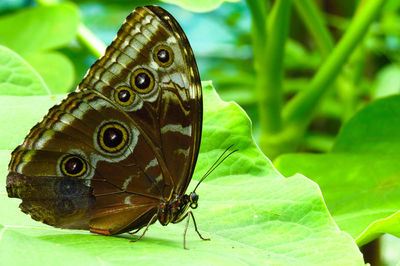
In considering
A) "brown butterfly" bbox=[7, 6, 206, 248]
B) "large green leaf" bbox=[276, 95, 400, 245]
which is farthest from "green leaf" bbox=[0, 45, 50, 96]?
"large green leaf" bbox=[276, 95, 400, 245]

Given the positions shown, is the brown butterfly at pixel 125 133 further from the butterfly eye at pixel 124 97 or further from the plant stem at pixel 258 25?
the plant stem at pixel 258 25

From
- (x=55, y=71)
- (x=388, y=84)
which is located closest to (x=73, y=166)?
(x=55, y=71)

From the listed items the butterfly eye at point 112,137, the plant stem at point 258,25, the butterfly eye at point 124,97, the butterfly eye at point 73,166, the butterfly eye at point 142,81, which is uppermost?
the plant stem at point 258,25

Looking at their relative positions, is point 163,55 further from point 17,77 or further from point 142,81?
point 17,77

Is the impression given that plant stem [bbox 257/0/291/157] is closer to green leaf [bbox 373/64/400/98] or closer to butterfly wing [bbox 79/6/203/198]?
butterfly wing [bbox 79/6/203/198]

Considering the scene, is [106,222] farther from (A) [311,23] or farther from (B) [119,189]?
(A) [311,23]

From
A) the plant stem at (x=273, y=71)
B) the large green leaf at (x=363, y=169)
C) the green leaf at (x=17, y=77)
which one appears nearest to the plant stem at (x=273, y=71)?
the plant stem at (x=273, y=71)

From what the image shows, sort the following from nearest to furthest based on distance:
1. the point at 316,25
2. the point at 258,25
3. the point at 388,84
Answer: the point at 258,25
the point at 316,25
the point at 388,84
